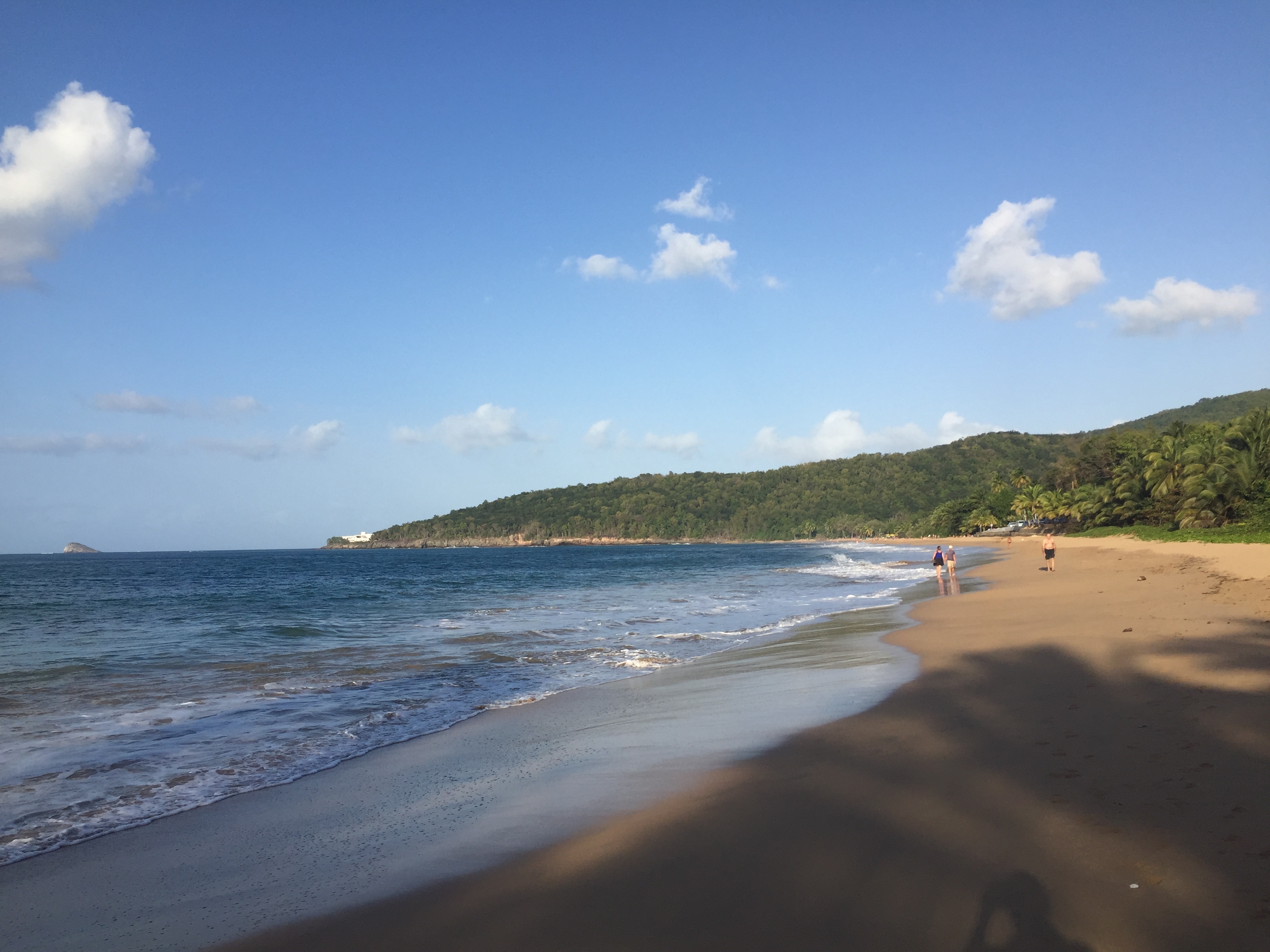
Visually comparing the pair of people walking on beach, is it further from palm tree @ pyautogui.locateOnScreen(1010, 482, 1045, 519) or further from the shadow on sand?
palm tree @ pyautogui.locateOnScreen(1010, 482, 1045, 519)

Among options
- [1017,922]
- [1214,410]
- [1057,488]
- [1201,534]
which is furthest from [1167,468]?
[1214,410]

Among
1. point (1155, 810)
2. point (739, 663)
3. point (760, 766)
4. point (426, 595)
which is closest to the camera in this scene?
point (1155, 810)

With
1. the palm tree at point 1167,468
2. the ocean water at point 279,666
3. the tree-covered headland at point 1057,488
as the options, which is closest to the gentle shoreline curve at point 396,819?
the ocean water at point 279,666

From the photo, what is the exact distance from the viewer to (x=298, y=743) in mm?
7961

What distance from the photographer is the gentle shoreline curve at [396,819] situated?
4258 mm

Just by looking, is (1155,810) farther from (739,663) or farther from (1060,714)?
(739,663)

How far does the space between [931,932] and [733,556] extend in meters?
89.1

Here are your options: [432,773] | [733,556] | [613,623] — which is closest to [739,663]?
[432,773]

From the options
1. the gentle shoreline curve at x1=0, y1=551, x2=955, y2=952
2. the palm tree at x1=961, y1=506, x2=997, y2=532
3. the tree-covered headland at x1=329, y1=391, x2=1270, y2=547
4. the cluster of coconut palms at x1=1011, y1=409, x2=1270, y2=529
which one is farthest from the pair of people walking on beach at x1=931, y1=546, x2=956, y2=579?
the palm tree at x1=961, y1=506, x2=997, y2=532

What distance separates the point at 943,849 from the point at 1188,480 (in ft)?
154

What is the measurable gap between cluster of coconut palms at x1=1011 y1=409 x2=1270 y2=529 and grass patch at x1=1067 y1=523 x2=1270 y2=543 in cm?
131

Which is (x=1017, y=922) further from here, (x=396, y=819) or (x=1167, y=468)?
(x=1167, y=468)

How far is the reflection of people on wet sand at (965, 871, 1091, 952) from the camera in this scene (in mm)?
3219

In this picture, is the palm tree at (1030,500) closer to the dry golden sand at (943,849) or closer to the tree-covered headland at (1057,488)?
the tree-covered headland at (1057,488)
